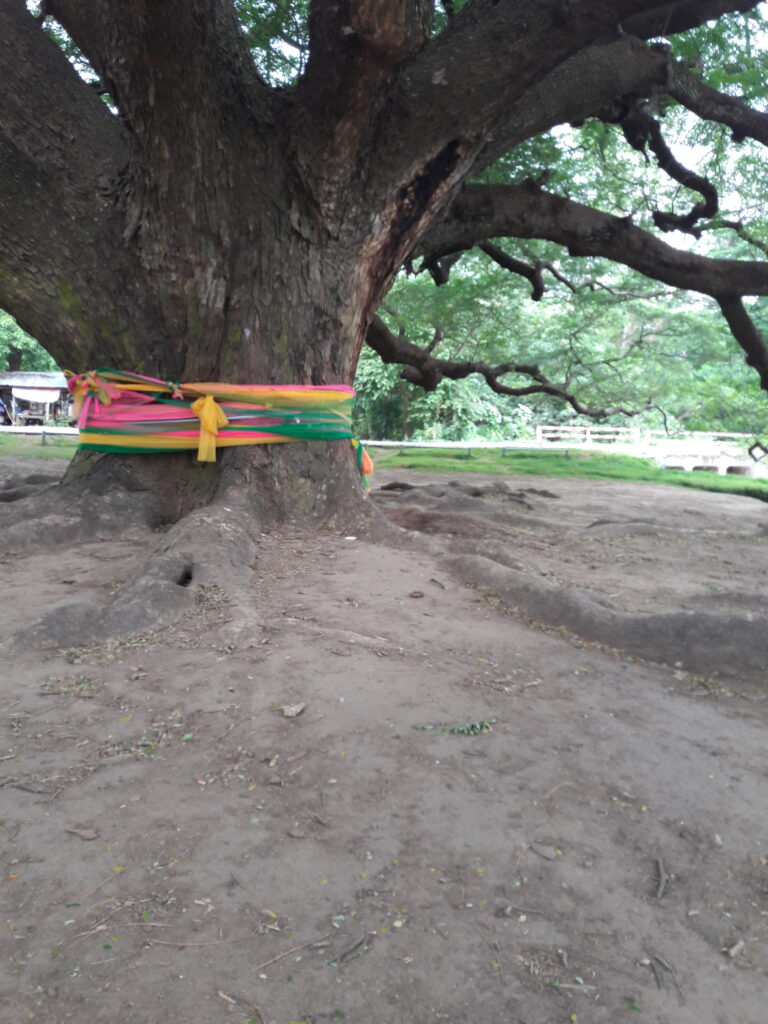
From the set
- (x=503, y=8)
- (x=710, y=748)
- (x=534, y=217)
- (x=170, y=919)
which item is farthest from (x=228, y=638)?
(x=534, y=217)

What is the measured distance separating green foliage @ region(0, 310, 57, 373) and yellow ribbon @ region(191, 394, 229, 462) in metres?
27.3

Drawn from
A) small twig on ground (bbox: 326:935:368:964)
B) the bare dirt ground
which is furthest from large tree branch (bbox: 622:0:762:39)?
small twig on ground (bbox: 326:935:368:964)

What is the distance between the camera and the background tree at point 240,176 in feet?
17.3

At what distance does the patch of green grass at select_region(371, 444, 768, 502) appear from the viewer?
50.7 ft

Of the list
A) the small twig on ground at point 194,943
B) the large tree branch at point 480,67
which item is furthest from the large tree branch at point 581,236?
the small twig on ground at point 194,943

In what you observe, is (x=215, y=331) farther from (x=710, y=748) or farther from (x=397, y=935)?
(x=397, y=935)

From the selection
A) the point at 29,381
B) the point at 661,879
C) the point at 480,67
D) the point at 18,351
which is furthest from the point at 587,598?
the point at 18,351

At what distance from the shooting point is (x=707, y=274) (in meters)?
8.67

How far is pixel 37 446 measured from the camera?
1753 centimetres

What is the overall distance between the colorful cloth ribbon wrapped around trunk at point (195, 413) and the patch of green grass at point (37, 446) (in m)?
7.42

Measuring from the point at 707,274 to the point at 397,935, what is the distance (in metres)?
8.35

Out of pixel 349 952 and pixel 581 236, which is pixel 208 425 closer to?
pixel 349 952

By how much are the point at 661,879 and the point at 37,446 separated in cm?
1756

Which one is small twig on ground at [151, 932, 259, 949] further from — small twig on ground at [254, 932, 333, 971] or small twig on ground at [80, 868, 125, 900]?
small twig on ground at [80, 868, 125, 900]
